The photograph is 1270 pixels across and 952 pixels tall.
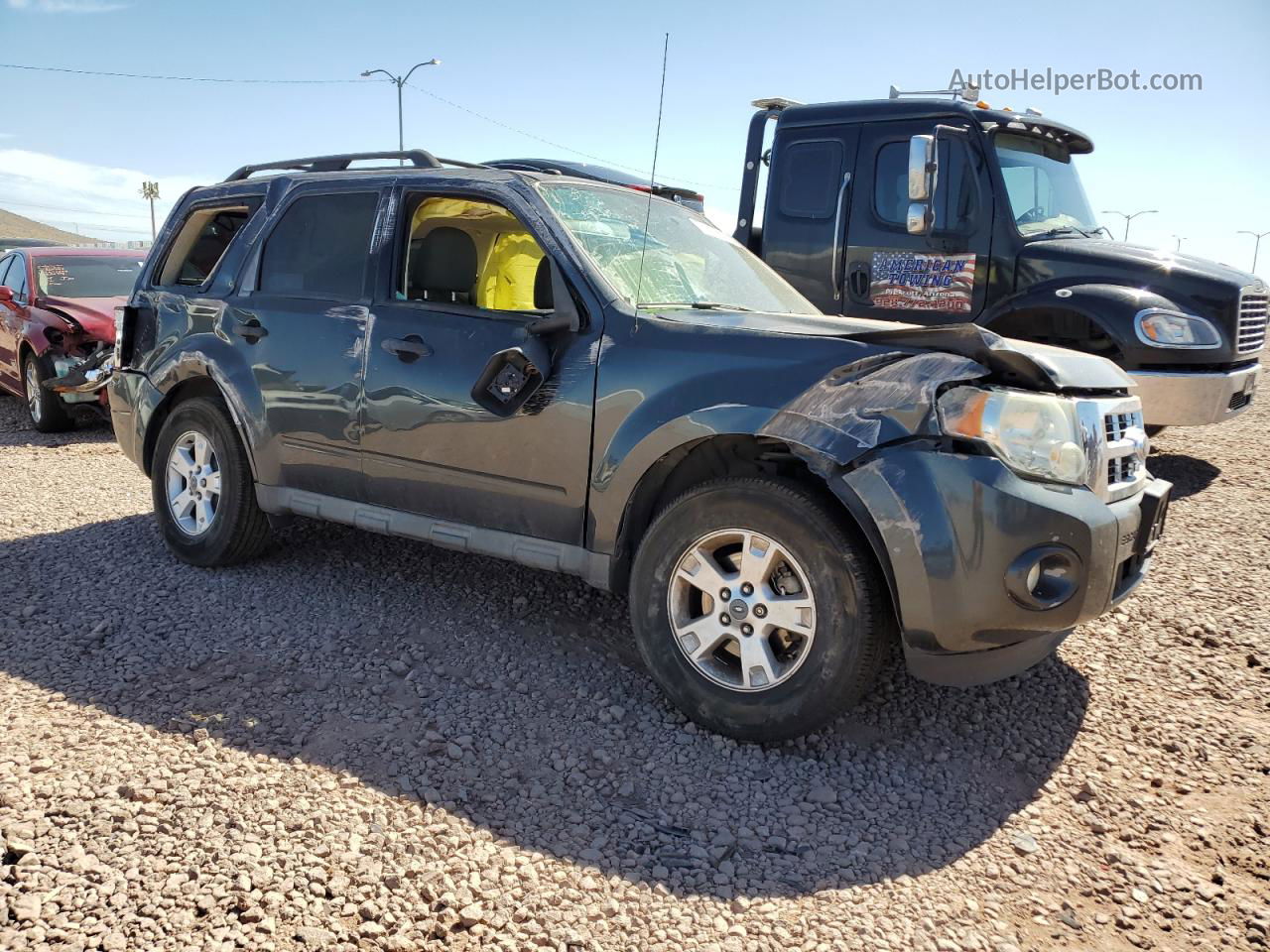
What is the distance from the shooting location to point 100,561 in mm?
5125

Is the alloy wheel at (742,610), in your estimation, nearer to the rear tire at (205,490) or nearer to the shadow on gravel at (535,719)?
the shadow on gravel at (535,719)

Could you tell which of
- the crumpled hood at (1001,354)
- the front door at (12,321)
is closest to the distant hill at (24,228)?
the front door at (12,321)

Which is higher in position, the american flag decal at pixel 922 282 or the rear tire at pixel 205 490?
the american flag decal at pixel 922 282

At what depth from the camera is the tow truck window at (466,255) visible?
4.23 meters

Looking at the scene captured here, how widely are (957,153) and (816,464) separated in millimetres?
4497

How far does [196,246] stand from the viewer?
5305 mm

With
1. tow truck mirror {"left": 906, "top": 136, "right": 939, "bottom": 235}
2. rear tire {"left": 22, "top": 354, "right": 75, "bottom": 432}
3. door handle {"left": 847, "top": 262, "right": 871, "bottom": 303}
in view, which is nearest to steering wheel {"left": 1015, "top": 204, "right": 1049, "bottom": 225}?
tow truck mirror {"left": 906, "top": 136, "right": 939, "bottom": 235}

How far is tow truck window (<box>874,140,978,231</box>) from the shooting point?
6758 mm

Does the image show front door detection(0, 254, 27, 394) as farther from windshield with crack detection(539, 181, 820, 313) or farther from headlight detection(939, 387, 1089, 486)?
headlight detection(939, 387, 1089, 486)

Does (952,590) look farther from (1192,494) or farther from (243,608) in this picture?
(1192,494)

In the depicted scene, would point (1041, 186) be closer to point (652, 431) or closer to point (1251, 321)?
point (1251, 321)

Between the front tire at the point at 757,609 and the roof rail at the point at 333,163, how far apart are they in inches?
83.7

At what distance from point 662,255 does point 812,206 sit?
11.4ft

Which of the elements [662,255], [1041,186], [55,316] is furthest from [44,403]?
[1041,186]
